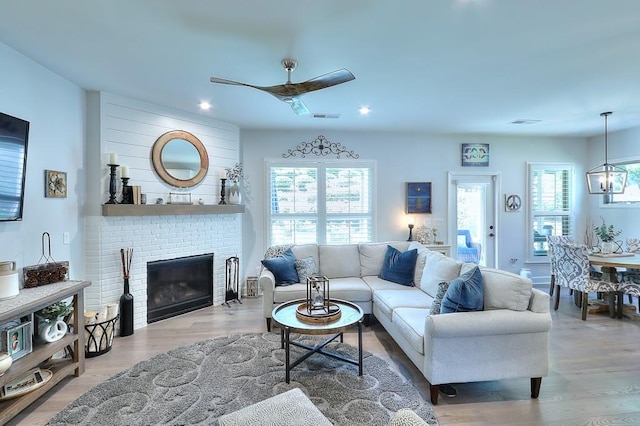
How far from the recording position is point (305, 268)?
4.04 m

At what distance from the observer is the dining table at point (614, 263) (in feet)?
12.3

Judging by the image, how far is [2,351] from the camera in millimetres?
2164

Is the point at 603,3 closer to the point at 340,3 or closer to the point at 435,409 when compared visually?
the point at 340,3

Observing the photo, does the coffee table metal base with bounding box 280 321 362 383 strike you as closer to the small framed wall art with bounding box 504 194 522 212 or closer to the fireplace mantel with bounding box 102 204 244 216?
the fireplace mantel with bounding box 102 204 244 216

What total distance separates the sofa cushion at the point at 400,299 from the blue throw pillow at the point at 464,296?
653 millimetres

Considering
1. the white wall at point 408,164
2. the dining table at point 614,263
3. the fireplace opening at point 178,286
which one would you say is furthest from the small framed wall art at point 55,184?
the dining table at point 614,263

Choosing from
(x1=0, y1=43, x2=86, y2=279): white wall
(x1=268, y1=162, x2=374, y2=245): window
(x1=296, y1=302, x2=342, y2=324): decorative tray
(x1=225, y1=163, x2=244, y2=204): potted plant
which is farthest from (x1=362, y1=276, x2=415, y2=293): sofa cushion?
(x1=0, y1=43, x2=86, y2=279): white wall

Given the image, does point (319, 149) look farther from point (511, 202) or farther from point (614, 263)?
point (614, 263)

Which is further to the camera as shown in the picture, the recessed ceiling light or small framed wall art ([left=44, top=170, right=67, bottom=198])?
the recessed ceiling light

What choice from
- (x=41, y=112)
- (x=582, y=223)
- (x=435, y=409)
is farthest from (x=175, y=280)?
(x=582, y=223)

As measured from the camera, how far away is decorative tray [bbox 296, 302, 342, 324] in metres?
2.64

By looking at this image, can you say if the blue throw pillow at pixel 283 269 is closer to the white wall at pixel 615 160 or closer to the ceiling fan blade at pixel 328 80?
the ceiling fan blade at pixel 328 80

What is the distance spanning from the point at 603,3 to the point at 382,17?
135 centimetres

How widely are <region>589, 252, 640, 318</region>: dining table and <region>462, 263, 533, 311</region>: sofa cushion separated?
2.40 meters
